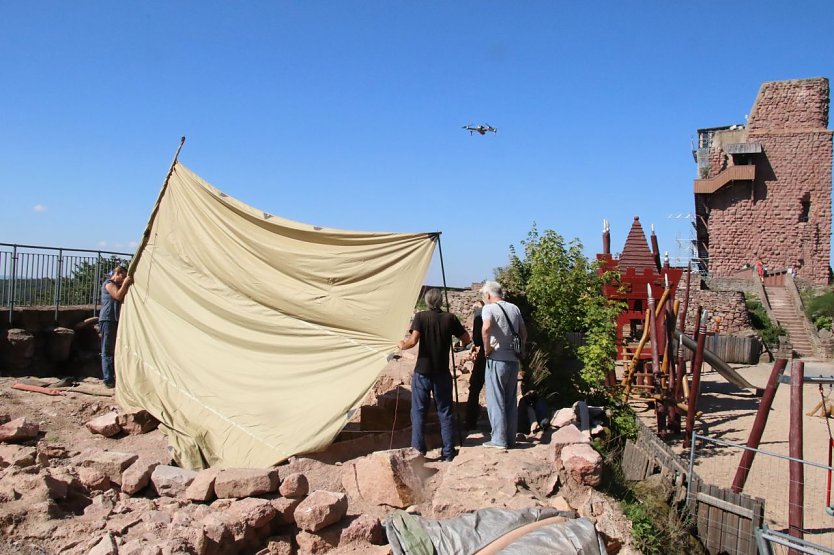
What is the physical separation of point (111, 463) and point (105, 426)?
163cm

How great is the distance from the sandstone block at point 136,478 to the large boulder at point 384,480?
5.37 feet

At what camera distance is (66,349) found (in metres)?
10.9

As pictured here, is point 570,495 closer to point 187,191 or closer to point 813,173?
point 187,191

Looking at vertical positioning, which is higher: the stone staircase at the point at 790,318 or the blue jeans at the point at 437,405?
the stone staircase at the point at 790,318

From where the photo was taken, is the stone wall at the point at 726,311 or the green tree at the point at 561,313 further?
the stone wall at the point at 726,311

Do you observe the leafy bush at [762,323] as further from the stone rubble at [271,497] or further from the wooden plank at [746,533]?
the stone rubble at [271,497]

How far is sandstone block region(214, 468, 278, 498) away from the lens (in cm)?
484

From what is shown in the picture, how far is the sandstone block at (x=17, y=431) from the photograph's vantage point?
6.30 meters

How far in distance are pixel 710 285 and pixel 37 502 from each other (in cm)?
2827

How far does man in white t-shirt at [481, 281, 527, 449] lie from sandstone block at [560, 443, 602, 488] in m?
0.69

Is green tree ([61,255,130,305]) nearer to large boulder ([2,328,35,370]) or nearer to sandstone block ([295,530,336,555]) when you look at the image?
large boulder ([2,328,35,370])

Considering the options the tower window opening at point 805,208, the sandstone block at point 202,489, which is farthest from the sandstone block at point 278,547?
the tower window opening at point 805,208

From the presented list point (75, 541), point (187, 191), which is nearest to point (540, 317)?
point (187, 191)

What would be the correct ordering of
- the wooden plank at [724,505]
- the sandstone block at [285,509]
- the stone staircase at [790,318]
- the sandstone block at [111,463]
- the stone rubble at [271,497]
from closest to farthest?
1. the stone rubble at [271,497]
2. the sandstone block at [285,509]
3. the sandstone block at [111,463]
4. the wooden plank at [724,505]
5. the stone staircase at [790,318]
